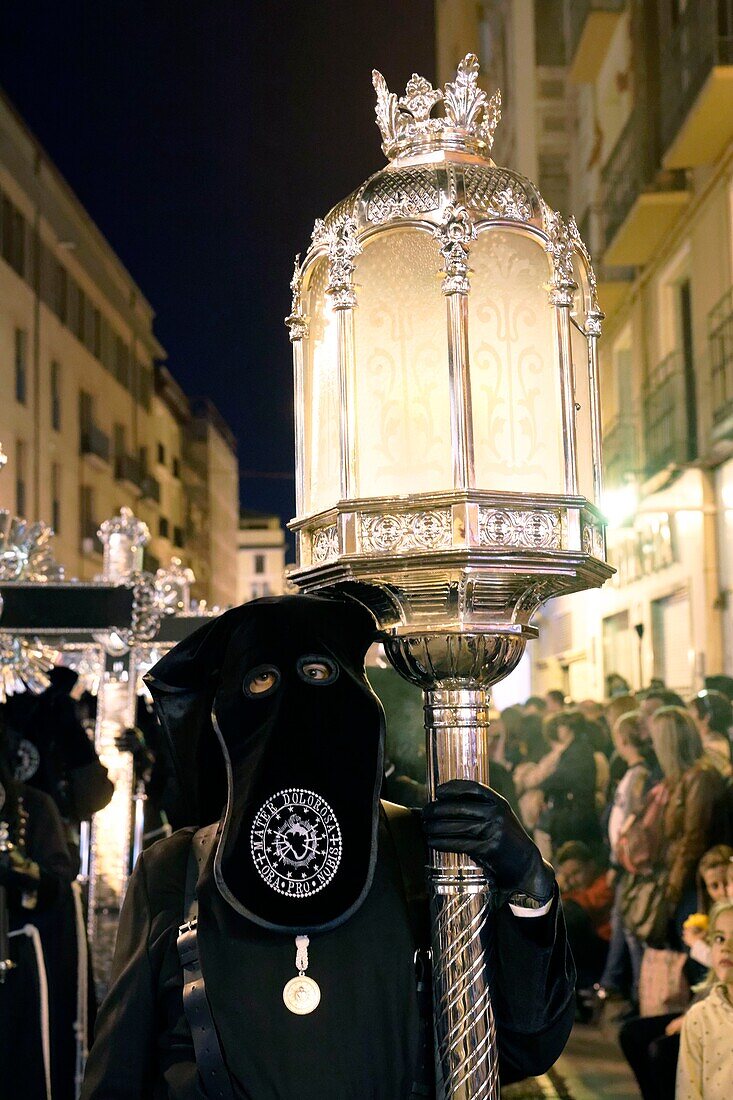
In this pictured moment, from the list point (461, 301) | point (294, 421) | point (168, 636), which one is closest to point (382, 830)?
point (294, 421)

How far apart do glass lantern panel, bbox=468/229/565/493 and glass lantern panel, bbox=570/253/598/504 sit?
6cm

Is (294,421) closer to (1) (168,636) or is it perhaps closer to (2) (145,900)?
(2) (145,900)

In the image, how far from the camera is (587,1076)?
6.87 m

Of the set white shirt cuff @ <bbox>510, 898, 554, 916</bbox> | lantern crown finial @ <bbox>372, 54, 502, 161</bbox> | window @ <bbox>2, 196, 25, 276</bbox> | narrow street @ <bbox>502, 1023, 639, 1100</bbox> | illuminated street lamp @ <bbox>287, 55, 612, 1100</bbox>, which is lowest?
narrow street @ <bbox>502, 1023, 639, 1100</bbox>

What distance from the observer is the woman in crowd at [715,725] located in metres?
6.71

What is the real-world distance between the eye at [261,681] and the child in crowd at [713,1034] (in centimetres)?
269

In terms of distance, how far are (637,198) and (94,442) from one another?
1195cm

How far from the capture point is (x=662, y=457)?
417 inches

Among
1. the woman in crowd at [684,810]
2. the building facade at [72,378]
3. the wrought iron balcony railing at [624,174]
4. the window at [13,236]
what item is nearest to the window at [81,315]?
the building facade at [72,378]

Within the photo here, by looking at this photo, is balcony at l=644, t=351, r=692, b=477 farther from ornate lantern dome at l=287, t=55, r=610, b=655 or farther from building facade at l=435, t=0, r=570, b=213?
ornate lantern dome at l=287, t=55, r=610, b=655

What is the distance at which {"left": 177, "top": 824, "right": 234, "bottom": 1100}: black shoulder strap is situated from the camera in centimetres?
240

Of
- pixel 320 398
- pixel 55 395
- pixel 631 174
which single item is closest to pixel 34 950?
pixel 320 398

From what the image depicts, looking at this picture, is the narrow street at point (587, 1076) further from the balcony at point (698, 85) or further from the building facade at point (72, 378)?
the building facade at point (72, 378)

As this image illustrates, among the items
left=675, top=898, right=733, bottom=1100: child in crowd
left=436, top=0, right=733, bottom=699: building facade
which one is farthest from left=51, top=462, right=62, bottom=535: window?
left=675, top=898, right=733, bottom=1100: child in crowd
